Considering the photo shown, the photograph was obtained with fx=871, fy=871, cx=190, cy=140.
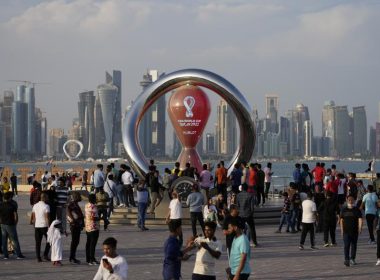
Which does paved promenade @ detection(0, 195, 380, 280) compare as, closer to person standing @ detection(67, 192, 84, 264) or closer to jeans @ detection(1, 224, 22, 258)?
jeans @ detection(1, 224, 22, 258)

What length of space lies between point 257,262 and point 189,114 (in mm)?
14281

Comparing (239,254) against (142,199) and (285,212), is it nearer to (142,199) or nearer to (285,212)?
(285,212)

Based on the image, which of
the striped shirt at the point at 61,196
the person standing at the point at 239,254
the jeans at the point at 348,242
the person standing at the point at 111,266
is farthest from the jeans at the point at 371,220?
the person standing at the point at 111,266

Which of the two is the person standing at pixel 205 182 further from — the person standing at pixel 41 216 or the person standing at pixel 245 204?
the person standing at pixel 41 216

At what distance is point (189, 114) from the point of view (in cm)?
2820

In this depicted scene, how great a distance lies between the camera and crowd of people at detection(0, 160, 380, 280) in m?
8.72

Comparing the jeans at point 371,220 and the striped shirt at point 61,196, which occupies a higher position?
the striped shirt at point 61,196

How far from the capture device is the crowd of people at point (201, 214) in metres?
8.72

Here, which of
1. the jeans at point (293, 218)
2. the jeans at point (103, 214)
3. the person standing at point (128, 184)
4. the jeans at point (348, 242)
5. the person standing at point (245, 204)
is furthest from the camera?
the person standing at point (128, 184)

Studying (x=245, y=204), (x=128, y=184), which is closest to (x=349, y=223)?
(x=245, y=204)

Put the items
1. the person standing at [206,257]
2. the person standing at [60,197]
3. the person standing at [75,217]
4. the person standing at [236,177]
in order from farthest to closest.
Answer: the person standing at [236,177] → the person standing at [60,197] → the person standing at [75,217] → the person standing at [206,257]

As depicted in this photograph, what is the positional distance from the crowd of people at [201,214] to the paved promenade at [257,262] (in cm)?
30

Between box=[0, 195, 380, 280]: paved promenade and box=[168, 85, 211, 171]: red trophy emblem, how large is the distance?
913cm

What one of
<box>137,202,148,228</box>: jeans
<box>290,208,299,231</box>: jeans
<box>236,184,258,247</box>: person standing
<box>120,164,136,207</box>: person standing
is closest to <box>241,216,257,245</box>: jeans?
<box>236,184,258,247</box>: person standing
